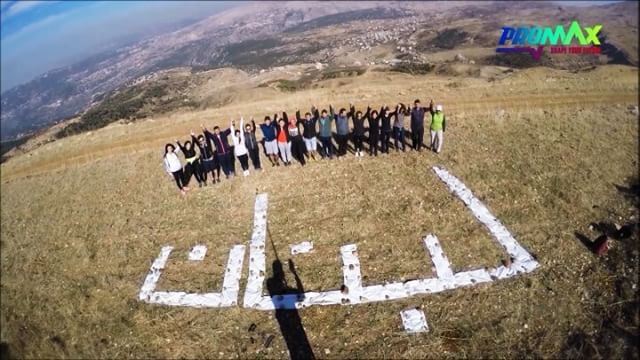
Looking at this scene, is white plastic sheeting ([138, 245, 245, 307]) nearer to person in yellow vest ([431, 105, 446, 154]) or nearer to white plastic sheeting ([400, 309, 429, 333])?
white plastic sheeting ([400, 309, 429, 333])

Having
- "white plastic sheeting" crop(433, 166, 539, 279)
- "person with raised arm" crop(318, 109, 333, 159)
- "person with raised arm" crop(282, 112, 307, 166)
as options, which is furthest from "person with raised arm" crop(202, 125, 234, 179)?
"white plastic sheeting" crop(433, 166, 539, 279)

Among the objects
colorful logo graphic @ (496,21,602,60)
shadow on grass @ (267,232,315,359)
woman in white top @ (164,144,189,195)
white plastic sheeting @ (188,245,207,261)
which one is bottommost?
colorful logo graphic @ (496,21,602,60)

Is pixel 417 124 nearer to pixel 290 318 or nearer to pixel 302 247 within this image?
pixel 302 247

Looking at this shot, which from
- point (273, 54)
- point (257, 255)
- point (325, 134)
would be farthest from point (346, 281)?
point (273, 54)

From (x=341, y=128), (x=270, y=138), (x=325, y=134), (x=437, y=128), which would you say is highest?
(x=270, y=138)

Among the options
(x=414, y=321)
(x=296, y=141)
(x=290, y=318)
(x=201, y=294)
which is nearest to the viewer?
(x=414, y=321)
